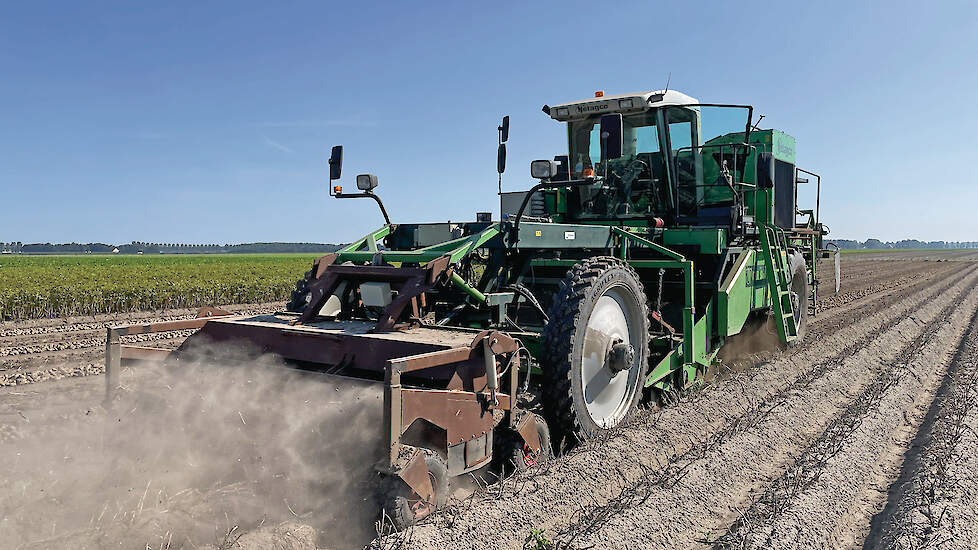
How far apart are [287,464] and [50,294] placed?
14321 millimetres

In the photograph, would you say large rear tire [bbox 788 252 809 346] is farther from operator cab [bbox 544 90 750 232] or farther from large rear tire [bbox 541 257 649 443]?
large rear tire [bbox 541 257 649 443]

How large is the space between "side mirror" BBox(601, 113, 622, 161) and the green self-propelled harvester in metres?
0.01

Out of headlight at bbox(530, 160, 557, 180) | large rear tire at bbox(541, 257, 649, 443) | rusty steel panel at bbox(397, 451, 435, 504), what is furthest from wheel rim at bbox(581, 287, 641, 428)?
rusty steel panel at bbox(397, 451, 435, 504)

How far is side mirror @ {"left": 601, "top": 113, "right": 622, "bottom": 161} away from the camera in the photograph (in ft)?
14.0

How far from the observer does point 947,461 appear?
4707 mm

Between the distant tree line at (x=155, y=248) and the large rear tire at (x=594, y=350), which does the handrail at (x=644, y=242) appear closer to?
the large rear tire at (x=594, y=350)

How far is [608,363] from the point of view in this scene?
4.99 meters

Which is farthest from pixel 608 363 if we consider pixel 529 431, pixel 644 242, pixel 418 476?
pixel 418 476

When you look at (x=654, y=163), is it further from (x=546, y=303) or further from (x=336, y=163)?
(x=336, y=163)

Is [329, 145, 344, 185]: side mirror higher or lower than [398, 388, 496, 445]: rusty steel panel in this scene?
higher

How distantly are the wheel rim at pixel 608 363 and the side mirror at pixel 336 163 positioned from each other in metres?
2.40

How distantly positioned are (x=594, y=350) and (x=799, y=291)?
19.8 ft

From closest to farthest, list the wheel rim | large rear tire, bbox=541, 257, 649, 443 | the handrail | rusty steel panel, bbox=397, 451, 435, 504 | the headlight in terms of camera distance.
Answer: rusty steel panel, bbox=397, 451, 435, 504 → large rear tire, bbox=541, 257, 649, 443 → the wheel rim → the headlight → the handrail

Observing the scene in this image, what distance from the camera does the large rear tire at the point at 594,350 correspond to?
14.4ft
